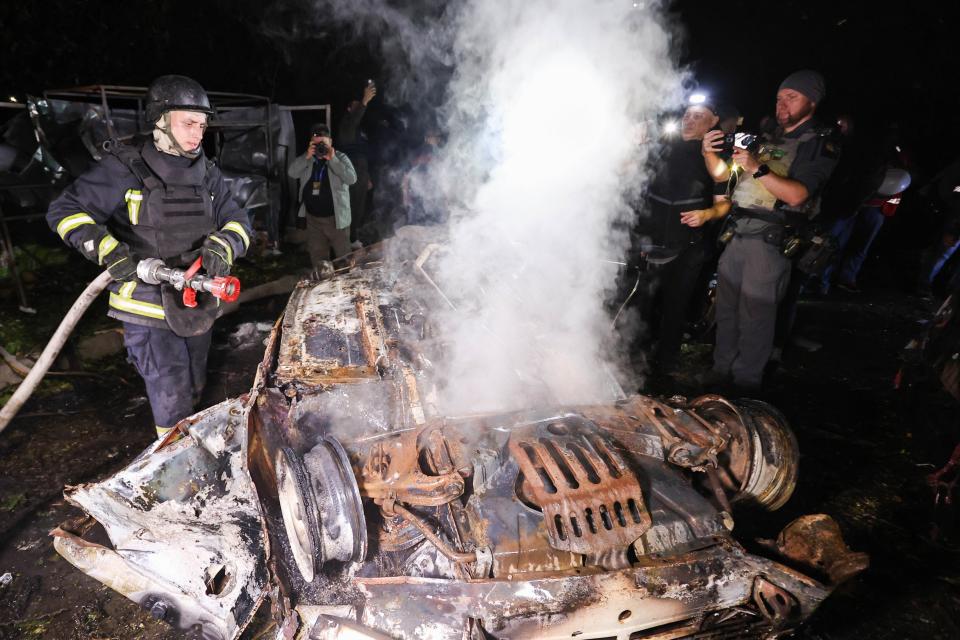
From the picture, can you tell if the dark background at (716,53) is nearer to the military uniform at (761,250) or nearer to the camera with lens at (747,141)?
the military uniform at (761,250)

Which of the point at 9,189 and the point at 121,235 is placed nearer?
the point at 121,235

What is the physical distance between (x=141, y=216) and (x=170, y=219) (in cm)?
15

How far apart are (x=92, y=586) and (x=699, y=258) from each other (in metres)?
5.38

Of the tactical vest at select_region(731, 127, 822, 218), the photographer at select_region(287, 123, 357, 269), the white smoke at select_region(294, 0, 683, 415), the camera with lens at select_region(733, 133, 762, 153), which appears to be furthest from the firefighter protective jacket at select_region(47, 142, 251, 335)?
the tactical vest at select_region(731, 127, 822, 218)

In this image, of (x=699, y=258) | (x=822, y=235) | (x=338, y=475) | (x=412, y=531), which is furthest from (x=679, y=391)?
(x=338, y=475)

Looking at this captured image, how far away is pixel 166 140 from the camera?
3.04 meters

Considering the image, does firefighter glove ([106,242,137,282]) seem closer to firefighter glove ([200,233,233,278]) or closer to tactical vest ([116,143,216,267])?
tactical vest ([116,143,216,267])

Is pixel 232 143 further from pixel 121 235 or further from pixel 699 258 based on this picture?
pixel 699 258

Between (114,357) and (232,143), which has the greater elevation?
(232,143)

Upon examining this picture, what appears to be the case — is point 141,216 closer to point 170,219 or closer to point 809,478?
point 170,219

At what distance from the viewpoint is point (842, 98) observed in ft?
37.3

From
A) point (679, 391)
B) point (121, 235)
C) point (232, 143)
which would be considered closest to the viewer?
point (121, 235)

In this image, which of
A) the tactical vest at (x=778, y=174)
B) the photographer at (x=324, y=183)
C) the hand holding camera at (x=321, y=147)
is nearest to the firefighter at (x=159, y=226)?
the hand holding camera at (x=321, y=147)

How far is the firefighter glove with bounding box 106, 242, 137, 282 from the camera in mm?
2764
